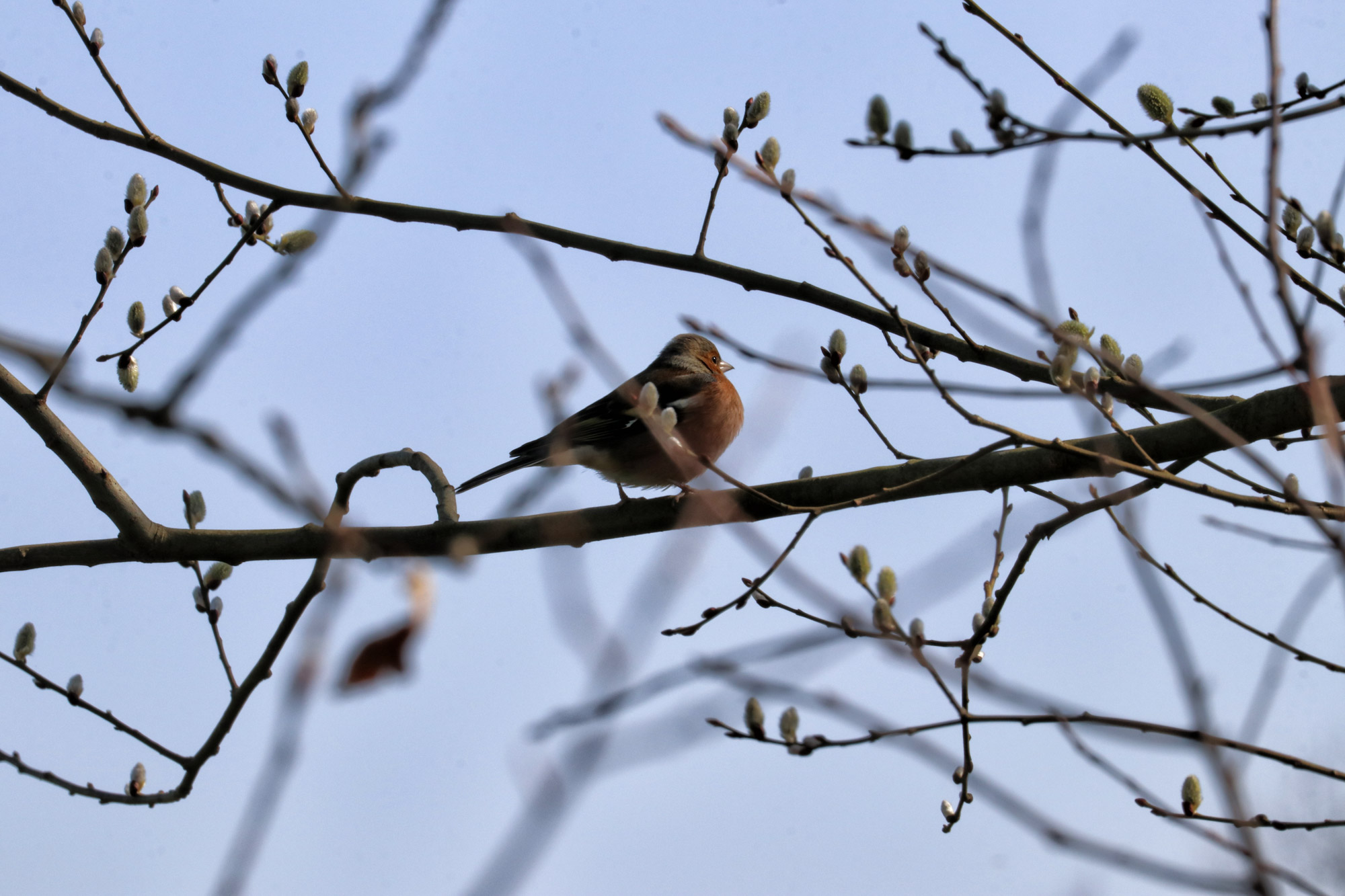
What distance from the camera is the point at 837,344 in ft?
14.0

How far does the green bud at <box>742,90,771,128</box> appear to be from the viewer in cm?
411

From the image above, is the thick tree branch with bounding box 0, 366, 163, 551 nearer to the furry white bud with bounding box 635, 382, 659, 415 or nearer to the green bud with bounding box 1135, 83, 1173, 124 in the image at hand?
the furry white bud with bounding box 635, 382, 659, 415

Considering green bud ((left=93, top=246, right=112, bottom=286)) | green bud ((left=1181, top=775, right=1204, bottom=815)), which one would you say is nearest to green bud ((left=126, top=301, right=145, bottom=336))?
green bud ((left=93, top=246, right=112, bottom=286))

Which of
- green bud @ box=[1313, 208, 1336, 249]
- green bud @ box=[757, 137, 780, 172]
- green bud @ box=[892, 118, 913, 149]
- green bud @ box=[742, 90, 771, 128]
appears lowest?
green bud @ box=[1313, 208, 1336, 249]

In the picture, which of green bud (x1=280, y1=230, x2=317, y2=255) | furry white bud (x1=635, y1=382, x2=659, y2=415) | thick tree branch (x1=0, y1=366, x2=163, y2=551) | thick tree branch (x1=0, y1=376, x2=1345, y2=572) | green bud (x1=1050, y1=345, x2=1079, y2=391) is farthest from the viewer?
thick tree branch (x1=0, y1=366, x2=163, y2=551)

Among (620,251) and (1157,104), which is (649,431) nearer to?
(620,251)

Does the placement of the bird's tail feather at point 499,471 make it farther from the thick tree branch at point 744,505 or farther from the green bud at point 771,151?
the green bud at point 771,151

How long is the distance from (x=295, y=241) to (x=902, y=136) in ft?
6.65

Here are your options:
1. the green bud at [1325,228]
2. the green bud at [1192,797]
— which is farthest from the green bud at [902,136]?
the green bud at [1192,797]

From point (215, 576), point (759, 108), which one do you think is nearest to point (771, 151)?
point (759, 108)

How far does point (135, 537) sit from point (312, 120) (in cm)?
187

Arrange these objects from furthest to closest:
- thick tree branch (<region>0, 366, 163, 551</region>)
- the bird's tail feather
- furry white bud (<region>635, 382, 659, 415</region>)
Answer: the bird's tail feather
thick tree branch (<region>0, 366, 163, 551</region>)
furry white bud (<region>635, 382, 659, 415</region>)

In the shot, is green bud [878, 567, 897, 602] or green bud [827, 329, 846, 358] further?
green bud [827, 329, 846, 358]

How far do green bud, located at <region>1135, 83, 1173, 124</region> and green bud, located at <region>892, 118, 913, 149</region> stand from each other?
0.99m
